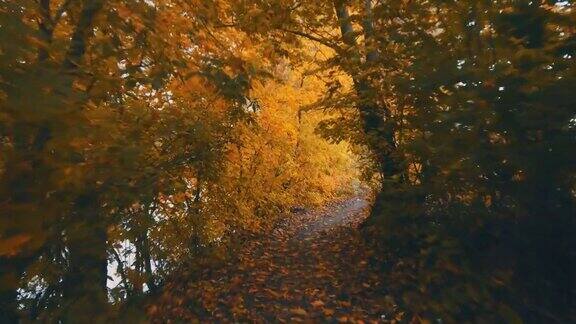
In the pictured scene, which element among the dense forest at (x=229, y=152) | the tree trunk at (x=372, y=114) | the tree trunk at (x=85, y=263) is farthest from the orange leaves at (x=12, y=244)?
the tree trunk at (x=372, y=114)

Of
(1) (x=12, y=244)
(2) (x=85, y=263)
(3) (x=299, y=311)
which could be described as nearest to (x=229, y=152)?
(3) (x=299, y=311)

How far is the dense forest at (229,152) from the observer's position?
11.0 ft

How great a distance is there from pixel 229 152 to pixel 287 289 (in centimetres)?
305

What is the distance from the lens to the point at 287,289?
7.35 meters

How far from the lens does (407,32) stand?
6180mm

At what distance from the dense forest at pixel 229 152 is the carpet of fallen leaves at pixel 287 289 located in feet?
0.20

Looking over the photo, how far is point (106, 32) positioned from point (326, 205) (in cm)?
1549

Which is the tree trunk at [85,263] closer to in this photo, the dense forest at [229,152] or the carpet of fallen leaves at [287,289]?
the dense forest at [229,152]

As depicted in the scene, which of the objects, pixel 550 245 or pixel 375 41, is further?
pixel 375 41

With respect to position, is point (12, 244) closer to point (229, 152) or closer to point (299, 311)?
point (299, 311)

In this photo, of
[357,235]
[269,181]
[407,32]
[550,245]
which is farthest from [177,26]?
[269,181]

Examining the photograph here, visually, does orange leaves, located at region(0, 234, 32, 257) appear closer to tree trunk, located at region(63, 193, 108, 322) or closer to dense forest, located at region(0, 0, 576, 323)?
dense forest, located at region(0, 0, 576, 323)

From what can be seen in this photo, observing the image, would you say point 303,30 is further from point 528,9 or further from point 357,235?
point 528,9

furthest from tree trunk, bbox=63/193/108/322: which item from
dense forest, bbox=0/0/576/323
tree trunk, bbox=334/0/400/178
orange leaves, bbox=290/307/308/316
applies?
tree trunk, bbox=334/0/400/178
